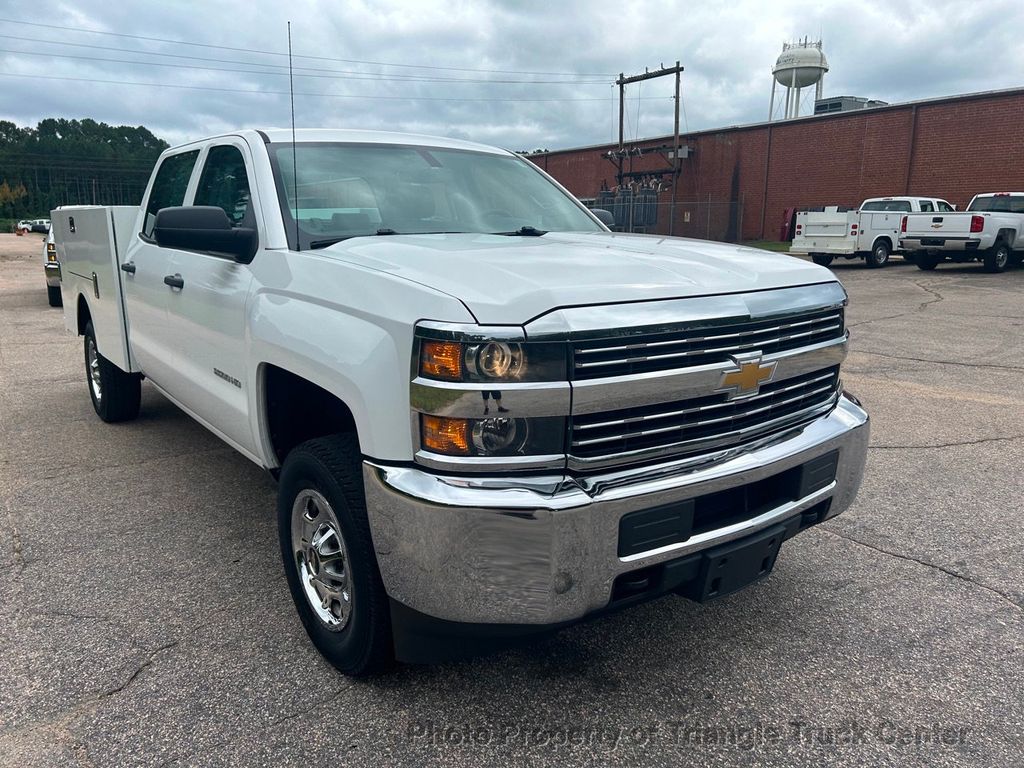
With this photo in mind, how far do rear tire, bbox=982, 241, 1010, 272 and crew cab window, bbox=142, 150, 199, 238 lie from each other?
1896cm

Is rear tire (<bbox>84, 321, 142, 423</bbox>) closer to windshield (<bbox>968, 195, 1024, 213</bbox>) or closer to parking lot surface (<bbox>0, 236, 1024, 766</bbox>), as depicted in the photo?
parking lot surface (<bbox>0, 236, 1024, 766</bbox>)

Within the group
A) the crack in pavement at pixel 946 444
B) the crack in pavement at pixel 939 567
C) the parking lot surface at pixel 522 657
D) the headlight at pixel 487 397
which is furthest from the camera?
the crack in pavement at pixel 946 444

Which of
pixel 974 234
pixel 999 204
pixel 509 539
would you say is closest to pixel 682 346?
pixel 509 539

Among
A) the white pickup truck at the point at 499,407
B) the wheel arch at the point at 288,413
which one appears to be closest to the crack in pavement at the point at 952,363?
the white pickup truck at the point at 499,407

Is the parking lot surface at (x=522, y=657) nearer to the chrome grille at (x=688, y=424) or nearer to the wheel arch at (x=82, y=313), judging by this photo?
the chrome grille at (x=688, y=424)

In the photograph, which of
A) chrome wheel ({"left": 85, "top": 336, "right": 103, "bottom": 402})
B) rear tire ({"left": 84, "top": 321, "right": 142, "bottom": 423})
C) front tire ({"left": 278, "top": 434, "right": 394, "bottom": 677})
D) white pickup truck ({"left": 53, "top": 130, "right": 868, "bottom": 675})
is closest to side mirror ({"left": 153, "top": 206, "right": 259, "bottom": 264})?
white pickup truck ({"left": 53, "top": 130, "right": 868, "bottom": 675})

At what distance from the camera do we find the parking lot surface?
7.62ft

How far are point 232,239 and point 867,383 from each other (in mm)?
5998

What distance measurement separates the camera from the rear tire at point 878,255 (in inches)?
818

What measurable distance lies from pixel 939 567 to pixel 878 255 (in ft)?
64.3

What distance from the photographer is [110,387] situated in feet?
18.3

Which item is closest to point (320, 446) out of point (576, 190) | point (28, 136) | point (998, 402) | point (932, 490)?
point (932, 490)

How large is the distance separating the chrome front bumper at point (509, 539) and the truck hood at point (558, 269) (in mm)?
468

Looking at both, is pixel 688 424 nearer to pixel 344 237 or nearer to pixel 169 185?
pixel 344 237
